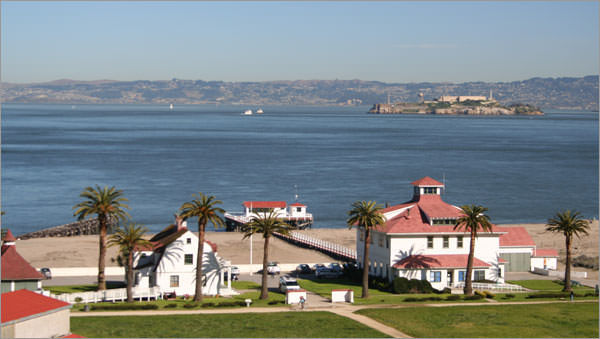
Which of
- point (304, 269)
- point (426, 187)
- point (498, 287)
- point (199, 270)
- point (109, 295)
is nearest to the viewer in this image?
point (109, 295)

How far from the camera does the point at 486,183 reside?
15300cm

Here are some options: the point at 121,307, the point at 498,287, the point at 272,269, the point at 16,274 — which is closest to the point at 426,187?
the point at 498,287

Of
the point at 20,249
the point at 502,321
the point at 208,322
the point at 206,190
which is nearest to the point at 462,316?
the point at 502,321

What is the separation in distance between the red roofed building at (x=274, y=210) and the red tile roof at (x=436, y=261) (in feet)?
123

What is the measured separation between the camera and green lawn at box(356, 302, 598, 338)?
4200 centimetres

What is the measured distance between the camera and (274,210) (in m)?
97.4

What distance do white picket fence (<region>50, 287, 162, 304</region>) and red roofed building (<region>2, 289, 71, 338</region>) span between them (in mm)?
14247

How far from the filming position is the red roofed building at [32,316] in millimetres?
30484

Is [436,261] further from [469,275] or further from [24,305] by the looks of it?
[24,305]

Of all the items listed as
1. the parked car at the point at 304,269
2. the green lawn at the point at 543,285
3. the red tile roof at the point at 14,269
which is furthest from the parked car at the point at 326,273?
the red tile roof at the point at 14,269

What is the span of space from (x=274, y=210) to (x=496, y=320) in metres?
54.0

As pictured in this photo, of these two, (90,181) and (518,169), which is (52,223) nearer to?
(90,181)

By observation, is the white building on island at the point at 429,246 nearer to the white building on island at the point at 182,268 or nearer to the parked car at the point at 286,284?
the parked car at the point at 286,284

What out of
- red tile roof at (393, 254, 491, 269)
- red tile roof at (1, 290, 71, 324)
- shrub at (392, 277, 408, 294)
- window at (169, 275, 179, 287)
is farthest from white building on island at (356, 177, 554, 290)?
red tile roof at (1, 290, 71, 324)
